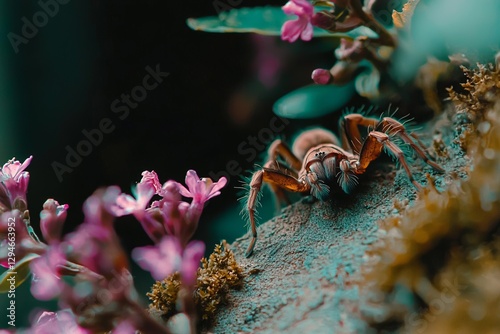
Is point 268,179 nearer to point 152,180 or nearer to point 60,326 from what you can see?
point 152,180

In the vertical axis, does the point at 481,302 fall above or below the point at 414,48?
above

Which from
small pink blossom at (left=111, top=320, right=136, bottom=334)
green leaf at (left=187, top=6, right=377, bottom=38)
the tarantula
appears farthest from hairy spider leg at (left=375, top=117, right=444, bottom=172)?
small pink blossom at (left=111, top=320, right=136, bottom=334)

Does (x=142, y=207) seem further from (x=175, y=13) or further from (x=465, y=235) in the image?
(x=175, y=13)

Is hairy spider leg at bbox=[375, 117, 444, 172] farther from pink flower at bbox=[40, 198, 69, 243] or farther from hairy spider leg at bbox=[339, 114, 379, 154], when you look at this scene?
→ pink flower at bbox=[40, 198, 69, 243]

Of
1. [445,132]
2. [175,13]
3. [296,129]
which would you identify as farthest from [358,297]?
[175,13]

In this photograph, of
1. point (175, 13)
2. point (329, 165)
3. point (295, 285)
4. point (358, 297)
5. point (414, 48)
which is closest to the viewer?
point (358, 297)

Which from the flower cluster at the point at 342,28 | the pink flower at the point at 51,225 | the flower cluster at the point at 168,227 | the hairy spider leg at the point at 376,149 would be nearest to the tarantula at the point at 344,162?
the hairy spider leg at the point at 376,149

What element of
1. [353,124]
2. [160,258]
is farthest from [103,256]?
[353,124]

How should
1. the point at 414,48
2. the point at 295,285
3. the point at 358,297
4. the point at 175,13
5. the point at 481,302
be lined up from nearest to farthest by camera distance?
the point at 481,302 → the point at 358,297 → the point at 295,285 → the point at 414,48 → the point at 175,13
